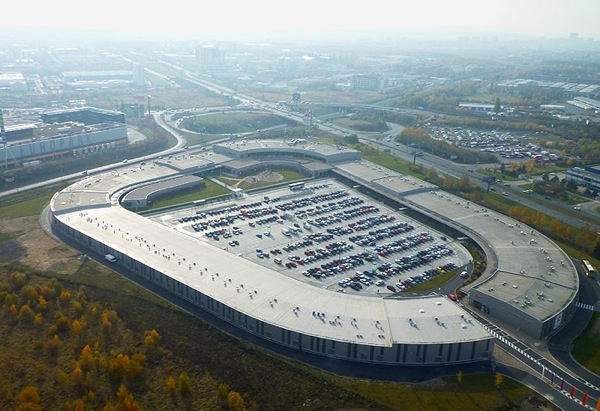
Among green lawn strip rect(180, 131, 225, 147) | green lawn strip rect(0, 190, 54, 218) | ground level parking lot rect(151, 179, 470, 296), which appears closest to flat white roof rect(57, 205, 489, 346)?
ground level parking lot rect(151, 179, 470, 296)

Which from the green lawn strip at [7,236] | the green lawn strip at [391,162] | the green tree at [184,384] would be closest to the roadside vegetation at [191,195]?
the green lawn strip at [7,236]

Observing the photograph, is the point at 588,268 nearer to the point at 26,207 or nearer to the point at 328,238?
the point at 328,238

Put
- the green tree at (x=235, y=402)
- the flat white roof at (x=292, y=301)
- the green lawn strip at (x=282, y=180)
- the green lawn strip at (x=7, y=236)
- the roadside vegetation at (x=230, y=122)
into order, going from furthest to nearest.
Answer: the roadside vegetation at (x=230, y=122) → the green lawn strip at (x=282, y=180) → the green lawn strip at (x=7, y=236) → the flat white roof at (x=292, y=301) → the green tree at (x=235, y=402)

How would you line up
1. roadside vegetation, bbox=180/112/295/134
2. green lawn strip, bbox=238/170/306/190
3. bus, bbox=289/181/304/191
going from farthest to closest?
1. roadside vegetation, bbox=180/112/295/134
2. green lawn strip, bbox=238/170/306/190
3. bus, bbox=289/181/304/191

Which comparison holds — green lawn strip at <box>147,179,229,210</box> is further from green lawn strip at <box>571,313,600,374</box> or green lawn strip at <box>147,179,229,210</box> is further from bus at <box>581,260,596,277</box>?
green lawn strip at <box>571,313,600,374</box>

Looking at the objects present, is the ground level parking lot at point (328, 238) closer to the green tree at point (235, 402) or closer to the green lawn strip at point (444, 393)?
the green lawn strip at point (444, 393)

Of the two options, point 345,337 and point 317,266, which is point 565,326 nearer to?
point 345,337

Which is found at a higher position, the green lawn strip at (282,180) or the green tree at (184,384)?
the green tree at (184,384)
